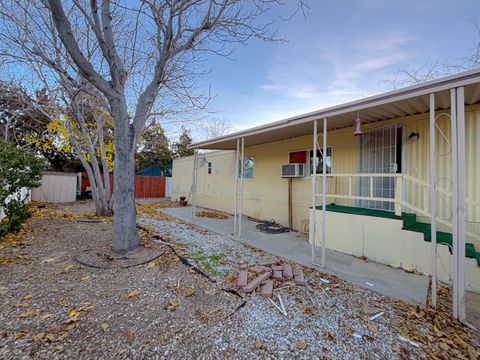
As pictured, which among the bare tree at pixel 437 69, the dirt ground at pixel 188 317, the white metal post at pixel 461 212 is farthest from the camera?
the bare tree at pixel 437 69

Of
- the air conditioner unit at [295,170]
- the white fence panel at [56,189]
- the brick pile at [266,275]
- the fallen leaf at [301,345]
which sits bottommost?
the fallen leaf at [301,345]

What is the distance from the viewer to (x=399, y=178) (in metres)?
3.96

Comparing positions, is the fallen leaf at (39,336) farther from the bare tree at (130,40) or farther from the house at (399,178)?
the house at (399,178)

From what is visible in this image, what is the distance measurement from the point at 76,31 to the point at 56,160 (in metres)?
13.1

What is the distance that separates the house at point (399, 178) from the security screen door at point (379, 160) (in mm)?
20

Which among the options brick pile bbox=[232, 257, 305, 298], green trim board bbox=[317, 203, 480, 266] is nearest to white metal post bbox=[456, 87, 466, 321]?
green trim board bbox=[317, 203, 480, 266]

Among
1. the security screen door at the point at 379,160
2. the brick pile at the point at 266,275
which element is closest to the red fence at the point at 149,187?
the brick pile at the point at 266,275

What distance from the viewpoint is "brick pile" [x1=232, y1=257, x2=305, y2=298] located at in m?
3.04

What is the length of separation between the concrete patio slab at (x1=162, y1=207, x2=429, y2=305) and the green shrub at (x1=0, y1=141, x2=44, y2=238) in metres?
4.74

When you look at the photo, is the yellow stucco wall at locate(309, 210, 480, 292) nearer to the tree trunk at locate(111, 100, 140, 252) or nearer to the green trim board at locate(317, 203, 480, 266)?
the green trim board at locate(317, 203, 480, 266)

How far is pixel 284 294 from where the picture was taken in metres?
2.95

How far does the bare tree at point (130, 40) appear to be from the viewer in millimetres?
3898

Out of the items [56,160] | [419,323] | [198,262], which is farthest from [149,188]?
[419,323]

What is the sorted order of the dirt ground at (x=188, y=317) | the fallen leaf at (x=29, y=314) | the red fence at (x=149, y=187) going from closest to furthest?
the dirt ground at (x=188, y=317)
the fallen leaf at (x=29, y=314)
the red fence at (x=149, y=187)
